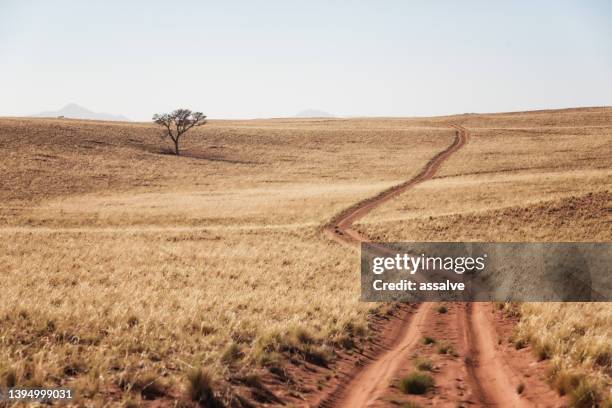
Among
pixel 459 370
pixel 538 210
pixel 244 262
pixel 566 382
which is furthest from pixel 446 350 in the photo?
pixel 538 210

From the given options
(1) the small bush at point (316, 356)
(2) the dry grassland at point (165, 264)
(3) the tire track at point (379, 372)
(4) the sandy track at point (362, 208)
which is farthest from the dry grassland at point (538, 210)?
(2) the dry grassland at point (165, 264)

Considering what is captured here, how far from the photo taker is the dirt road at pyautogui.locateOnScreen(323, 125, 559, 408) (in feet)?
23.7

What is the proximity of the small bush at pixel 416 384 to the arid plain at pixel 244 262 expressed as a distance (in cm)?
19

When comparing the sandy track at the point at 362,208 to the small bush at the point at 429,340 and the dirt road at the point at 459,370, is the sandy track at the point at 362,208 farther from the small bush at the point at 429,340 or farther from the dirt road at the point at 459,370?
the small bush at the point at 429,340

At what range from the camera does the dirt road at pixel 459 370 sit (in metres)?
7.23

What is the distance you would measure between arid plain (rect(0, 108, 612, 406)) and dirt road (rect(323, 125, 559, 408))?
117 millimetres

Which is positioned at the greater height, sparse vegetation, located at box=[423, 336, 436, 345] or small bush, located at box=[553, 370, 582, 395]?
small bush, located at box=[553, 370, 582, 395]

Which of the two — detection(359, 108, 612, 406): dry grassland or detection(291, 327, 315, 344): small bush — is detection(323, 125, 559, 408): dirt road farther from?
detection(291, 327, 315, 344): small bush

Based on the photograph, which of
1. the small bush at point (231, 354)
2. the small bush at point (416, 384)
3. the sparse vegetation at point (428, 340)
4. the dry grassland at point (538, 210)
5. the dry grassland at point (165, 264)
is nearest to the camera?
the dry grassland at point (165, 264)

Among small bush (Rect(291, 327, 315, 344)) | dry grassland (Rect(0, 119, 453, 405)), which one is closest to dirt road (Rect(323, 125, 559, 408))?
dry grassland (Rect(0, 119, 453, 405))

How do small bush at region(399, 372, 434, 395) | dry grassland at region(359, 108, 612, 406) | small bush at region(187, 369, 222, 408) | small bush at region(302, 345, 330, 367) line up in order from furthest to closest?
small bush at region(302, 345, 330, 367) < dry grassland at region(359, 108, 612, 406) < small bush at region(399, 372, 434, 395) < small bush at region(187, 369, 222, 408)

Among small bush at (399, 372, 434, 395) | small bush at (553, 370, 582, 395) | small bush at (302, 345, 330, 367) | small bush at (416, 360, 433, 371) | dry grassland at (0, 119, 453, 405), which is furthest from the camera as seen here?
small bush at (302, 345, 330, 367)

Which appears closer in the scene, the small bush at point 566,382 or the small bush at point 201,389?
the small bush at point 201,389

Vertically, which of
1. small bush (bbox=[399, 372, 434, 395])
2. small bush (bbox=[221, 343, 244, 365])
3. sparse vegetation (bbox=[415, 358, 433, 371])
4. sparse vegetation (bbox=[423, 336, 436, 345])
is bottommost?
sparse vegetation (bbox=[423, 336, 436, 345])
